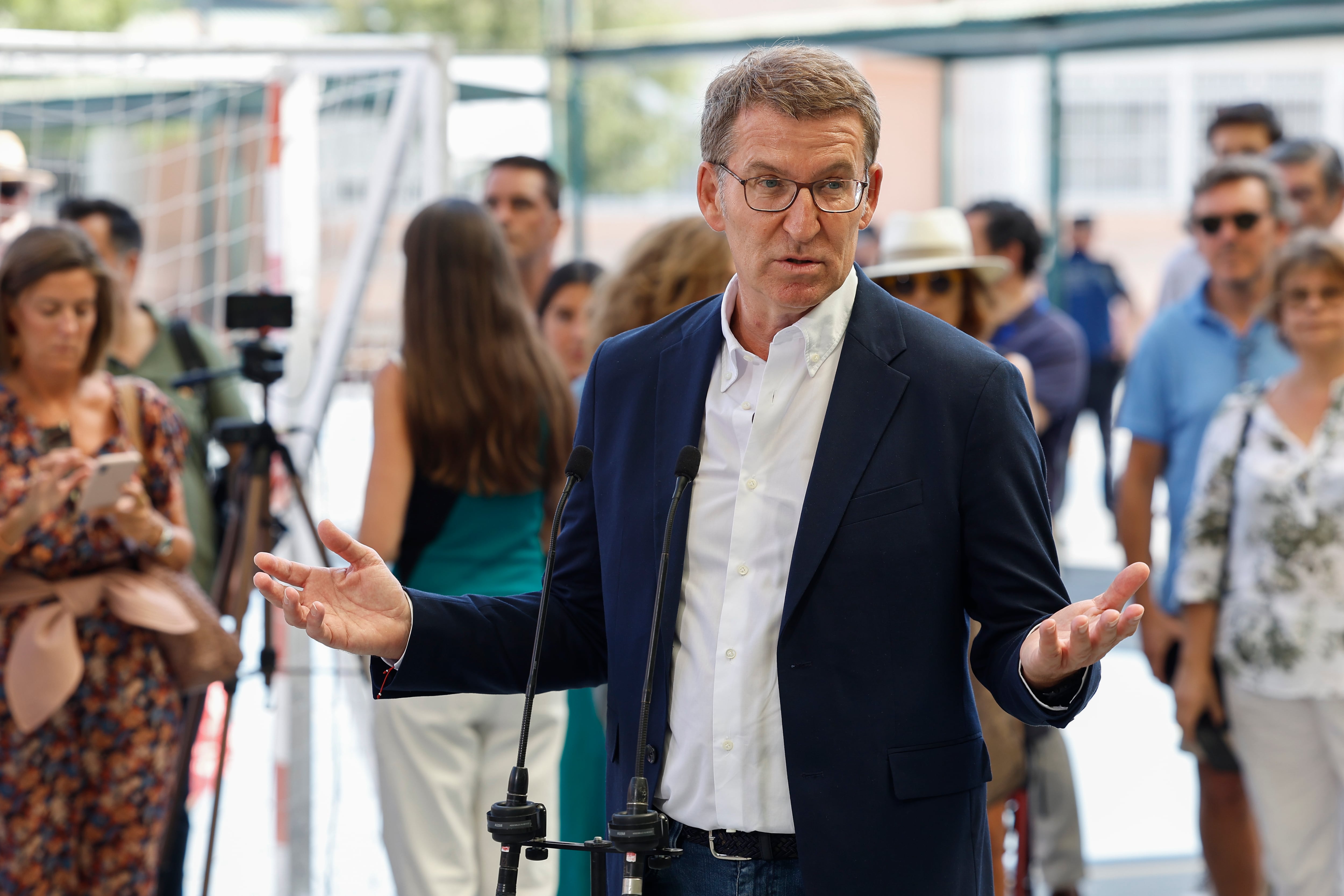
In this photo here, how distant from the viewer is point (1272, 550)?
3.07 meters

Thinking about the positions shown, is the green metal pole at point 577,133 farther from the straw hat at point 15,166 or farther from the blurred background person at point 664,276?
the blurred background person at point 664,276

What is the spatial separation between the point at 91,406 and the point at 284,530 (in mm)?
552

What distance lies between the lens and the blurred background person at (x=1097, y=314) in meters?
8.41

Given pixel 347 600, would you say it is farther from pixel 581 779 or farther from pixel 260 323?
pixel 260 323

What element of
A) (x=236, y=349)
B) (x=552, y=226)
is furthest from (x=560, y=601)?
(x=552, y=226)

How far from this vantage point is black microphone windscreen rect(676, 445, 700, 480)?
147 centimetres

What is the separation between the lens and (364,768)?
4719mm

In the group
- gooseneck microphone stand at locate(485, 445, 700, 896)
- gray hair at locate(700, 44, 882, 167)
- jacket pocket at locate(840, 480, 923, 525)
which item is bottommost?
gooseneck microphone stand at locate(485, 445, 700, 896)

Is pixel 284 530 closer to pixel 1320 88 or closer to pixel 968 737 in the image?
pixel 968 737

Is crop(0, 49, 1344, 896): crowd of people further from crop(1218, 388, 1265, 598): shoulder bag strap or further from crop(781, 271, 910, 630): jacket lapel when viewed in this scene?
crop(781, 271, 910, 630): jacket lapel

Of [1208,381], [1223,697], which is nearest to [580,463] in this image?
[1223,697]

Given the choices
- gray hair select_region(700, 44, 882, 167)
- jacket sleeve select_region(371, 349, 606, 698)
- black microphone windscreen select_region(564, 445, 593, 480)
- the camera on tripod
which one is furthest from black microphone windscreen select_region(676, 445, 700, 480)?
the camera on tripod

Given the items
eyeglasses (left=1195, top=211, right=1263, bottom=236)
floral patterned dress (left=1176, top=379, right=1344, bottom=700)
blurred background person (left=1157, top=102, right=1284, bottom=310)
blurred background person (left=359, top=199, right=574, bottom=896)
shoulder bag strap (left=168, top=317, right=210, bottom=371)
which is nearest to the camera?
blurred background person (left=359, top=199, right=574, bottom=896)

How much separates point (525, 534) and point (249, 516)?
2.60ft
